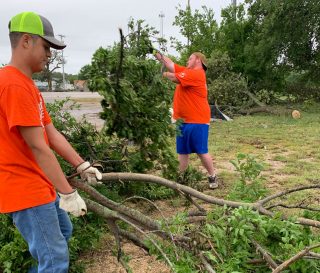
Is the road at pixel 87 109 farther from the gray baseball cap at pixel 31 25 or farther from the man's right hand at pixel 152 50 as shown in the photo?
the gray baseball cap at pixel 31 25

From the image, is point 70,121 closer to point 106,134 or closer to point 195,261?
point 106,134

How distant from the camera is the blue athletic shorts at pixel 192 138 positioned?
5047 mm

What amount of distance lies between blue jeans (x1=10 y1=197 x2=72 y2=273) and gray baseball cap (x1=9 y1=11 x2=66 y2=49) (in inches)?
32.6

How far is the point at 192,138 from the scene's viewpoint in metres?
5.08

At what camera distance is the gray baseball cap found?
1.99 m

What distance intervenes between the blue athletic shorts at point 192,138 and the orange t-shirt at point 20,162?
3084mm

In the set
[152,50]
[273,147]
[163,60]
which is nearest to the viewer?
[152,50]

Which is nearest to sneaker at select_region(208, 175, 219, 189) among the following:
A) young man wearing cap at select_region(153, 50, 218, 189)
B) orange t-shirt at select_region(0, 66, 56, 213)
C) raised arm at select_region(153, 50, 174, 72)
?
young man wearing cap at select_region(153, 50, 218, 189)

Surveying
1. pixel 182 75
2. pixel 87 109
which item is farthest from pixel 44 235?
pixel 87 109

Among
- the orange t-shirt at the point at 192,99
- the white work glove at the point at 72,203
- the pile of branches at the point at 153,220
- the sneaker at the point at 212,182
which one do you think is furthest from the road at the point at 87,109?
the white work glove at the point at 72,203

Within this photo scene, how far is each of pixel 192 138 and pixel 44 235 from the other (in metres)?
3.19

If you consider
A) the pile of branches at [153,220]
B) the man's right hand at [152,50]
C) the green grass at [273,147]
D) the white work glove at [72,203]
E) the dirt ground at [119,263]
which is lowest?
the dirt ground at [119,263]

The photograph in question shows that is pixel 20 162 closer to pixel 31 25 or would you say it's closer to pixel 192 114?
pixel 31 25

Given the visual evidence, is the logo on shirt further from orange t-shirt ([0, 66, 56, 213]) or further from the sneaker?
orange t-shirt ([0, 66, 56, 213])
